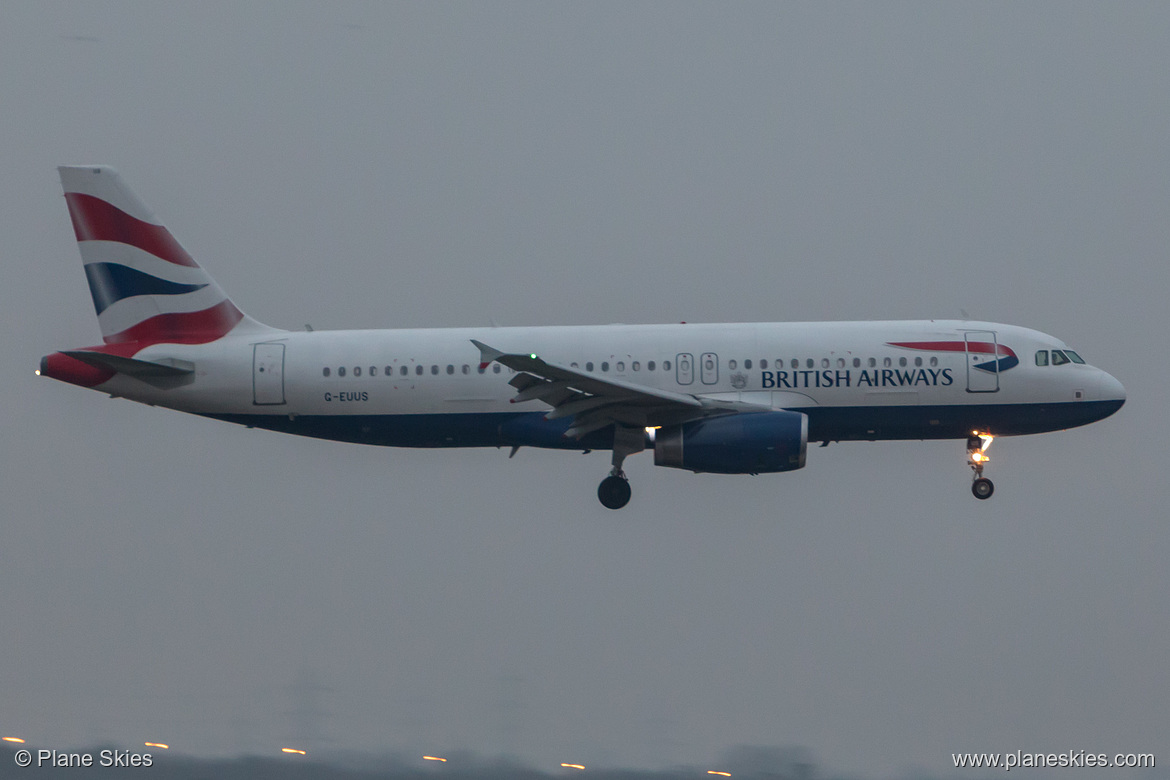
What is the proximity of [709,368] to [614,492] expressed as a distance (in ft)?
11.5

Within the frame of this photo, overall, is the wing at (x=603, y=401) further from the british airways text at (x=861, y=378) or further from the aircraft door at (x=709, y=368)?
the british airways text at (x=861, y=378)

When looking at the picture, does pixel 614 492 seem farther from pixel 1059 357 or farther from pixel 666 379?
pixel 1059 357

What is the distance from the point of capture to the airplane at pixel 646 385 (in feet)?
77.6

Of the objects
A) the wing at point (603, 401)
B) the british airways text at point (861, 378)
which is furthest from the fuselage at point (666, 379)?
the wing at point (603, 401)

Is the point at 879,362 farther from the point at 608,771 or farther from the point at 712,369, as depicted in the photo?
the point at 608,771

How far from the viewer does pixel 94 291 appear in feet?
87.8

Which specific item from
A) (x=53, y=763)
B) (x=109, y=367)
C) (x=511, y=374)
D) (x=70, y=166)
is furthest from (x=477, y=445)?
(x=53, y=763)

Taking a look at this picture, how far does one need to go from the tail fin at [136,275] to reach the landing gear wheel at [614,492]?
341 inches

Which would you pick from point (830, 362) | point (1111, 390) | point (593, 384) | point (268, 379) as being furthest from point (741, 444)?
point (268, 379)

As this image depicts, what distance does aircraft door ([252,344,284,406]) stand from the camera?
993 inches

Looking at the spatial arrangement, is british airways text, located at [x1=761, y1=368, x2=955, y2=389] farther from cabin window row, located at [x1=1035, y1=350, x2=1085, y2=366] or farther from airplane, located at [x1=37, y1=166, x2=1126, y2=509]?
cabin window row, located at [x1=1035, y1=350, x2=1085, y2=366]

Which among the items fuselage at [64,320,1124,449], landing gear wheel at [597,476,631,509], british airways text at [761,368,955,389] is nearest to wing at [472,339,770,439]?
fuselage at [64,320,1124,449]

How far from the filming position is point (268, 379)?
25.2 m

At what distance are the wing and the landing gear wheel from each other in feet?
5.30
